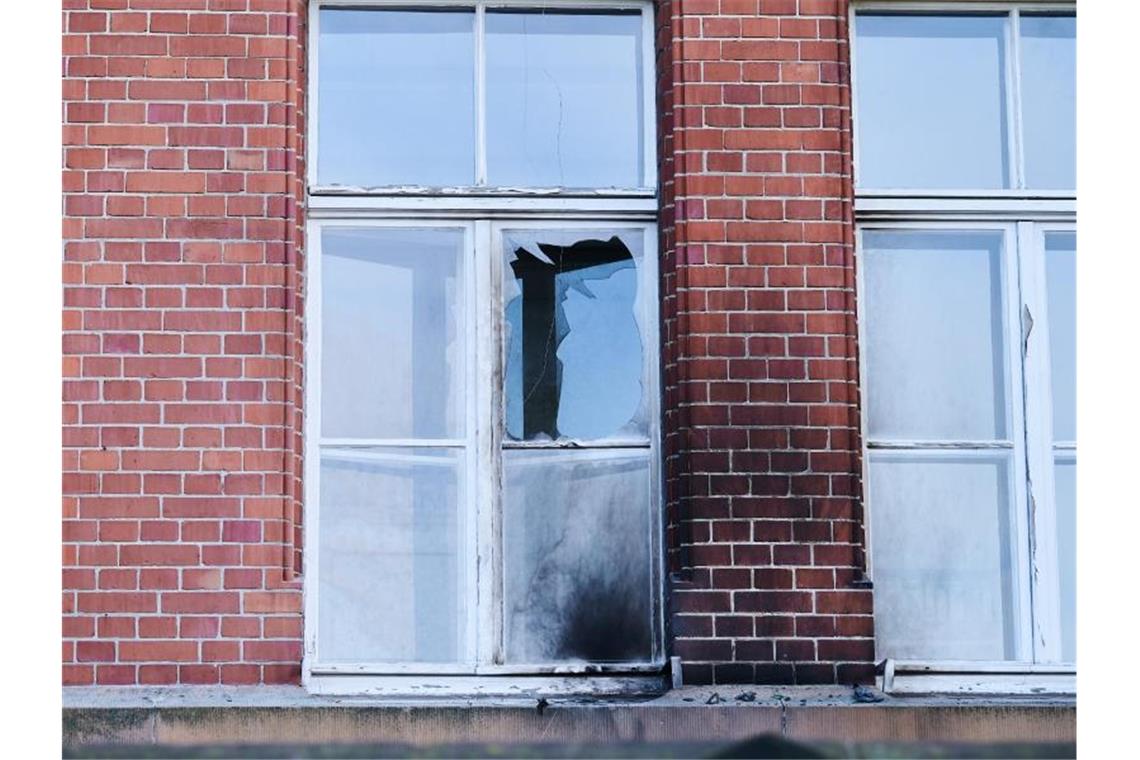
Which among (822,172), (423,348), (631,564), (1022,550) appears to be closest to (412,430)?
(423,348)

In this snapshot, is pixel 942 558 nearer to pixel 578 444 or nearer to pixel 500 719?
pixel 578 444

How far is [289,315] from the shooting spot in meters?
6.02

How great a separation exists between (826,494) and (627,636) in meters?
0.82

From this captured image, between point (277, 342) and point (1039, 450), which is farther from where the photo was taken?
point (1039, 450)

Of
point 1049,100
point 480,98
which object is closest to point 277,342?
point 480,98

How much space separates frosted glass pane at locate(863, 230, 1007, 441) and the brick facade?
0.80 ft

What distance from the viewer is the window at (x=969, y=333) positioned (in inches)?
243

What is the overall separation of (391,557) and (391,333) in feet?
2.51

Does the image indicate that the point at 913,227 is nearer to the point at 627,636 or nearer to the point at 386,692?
the point at 627,636

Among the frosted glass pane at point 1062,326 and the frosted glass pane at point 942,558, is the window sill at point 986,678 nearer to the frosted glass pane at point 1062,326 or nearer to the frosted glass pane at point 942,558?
the frosted glass pane at point 942,558

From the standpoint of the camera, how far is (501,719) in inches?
229

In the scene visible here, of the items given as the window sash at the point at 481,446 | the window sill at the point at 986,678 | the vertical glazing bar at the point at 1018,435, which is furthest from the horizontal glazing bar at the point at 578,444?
the vertical glazing bar at the point at 1018,435

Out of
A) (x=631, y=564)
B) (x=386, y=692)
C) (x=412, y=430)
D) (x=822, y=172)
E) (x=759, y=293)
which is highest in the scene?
(x=822, y=172)

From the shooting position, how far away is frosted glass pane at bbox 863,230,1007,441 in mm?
6281
